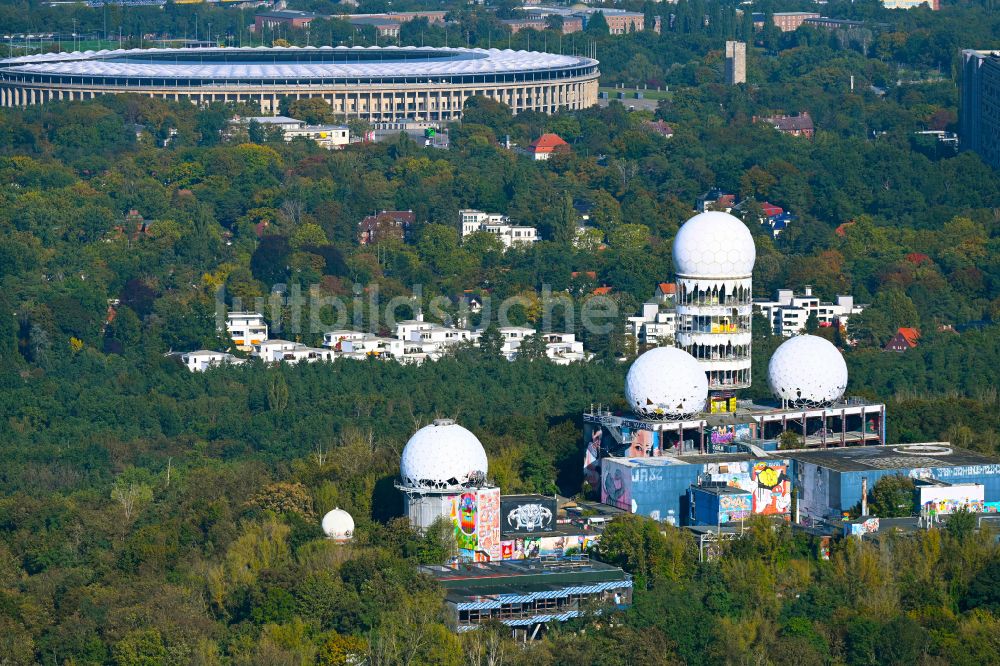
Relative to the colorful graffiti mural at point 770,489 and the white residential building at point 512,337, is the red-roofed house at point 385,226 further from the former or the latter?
the colorful graffiti mural at point 770,489

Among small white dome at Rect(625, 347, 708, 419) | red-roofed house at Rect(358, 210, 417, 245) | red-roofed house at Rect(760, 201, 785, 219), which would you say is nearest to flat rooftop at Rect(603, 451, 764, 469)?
small white dome at Rect(625, 347, 708, 419)

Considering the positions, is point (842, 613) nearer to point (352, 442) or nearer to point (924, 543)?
point (924, 543)

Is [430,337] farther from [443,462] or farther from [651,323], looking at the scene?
[443,462]

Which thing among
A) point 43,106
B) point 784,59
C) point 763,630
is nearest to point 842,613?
point 763,630

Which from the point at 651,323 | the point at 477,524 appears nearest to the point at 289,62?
the point at 651,323

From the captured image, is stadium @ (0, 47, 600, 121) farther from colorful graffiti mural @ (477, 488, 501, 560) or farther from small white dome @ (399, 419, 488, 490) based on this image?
colorful graffiti mural @ (477, 488, 501, 560)
